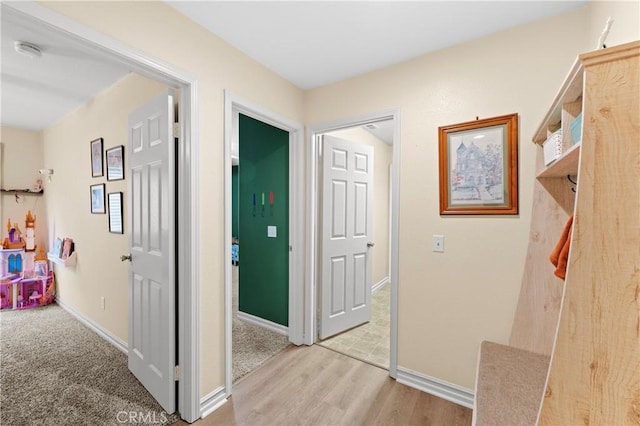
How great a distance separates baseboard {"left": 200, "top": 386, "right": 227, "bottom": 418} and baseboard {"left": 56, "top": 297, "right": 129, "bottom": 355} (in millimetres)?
1199

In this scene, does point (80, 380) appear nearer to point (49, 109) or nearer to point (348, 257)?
point (348, 257)

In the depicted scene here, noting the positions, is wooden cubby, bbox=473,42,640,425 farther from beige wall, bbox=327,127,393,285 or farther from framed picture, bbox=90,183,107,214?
beige wall, bbox=327,127,393,285

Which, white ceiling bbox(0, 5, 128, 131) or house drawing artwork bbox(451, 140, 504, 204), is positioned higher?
white ceiling bbox(0, 5, 128, 131)

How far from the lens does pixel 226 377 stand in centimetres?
195

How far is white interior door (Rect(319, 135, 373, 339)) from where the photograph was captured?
2838 millimetres

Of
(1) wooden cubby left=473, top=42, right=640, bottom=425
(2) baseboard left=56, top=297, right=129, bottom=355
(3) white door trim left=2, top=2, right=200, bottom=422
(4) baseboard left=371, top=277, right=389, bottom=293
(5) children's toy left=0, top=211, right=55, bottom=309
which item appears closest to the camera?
(1) wooden cubby left=473, top=42, right=640, bottom=425

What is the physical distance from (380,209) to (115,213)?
370 centimetres

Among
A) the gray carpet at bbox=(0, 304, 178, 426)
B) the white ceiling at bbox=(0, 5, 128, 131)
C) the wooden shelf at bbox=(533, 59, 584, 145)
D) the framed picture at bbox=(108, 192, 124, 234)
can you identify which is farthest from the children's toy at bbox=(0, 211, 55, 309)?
the wooden shelf at bbox=(533, 59, 584, 145)

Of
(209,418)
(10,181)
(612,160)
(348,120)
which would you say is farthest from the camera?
(10,181)

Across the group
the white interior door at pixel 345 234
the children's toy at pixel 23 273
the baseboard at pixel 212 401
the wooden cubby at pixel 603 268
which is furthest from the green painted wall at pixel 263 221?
the children's toy at pixel 23 273

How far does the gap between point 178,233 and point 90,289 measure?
2.15m

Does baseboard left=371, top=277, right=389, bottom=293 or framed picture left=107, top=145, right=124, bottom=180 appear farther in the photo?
baseboard left=371, top=277, right=389, bottom=293

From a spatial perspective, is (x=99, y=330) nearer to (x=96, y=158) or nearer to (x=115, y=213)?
(x=115, y=213)

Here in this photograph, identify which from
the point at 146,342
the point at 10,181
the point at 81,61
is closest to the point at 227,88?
the point at 81,61
